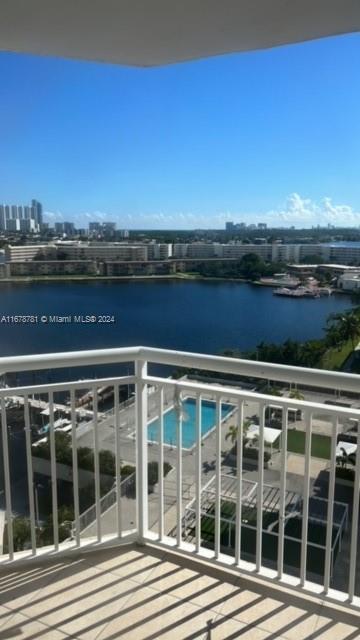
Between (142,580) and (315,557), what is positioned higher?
(142,580)

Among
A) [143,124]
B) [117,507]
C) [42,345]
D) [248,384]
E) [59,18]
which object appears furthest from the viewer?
[143,124]

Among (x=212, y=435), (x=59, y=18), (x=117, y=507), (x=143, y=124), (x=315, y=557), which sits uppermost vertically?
(x=143, y=124)

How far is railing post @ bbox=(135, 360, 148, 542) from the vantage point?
80.7 inches

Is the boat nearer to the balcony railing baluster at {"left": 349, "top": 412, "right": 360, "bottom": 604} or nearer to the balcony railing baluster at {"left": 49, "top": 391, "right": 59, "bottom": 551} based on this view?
the balcony railing baluster at {"left": 349, "top": 412, "right": 360, "bottom": 604}

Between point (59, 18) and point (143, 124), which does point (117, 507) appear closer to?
point (59, 18)

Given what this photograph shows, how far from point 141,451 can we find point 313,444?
0.85 meters

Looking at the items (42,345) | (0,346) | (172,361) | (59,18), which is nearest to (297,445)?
(172,361)

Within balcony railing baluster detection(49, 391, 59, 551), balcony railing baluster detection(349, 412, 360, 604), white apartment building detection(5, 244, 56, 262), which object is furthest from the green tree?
white apartment building detection(5, 244, 56, 262)

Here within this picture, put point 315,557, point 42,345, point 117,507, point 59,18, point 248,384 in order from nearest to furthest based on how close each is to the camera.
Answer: point 59,18 → point 248,384 → point 117,507 → point 42,345 → point 315,557

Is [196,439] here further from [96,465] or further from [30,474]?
[30,474]

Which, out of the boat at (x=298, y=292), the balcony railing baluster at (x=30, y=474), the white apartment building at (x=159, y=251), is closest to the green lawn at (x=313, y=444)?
the boat at (x=298, y=292)

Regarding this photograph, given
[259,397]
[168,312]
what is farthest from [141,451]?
[168,312]

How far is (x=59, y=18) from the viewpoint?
1.70m

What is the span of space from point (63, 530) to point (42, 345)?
1003mm
